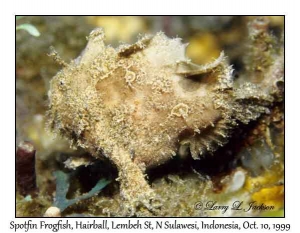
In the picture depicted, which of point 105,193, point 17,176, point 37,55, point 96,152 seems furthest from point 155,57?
point 37,55

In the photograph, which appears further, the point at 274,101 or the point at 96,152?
the point at 274,101

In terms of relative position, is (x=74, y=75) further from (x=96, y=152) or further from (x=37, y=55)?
(x=37, y=55)

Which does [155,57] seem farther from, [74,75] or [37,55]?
[37,55]

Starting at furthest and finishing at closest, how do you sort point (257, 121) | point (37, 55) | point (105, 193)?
1. point (37, 55)
2. point (257, 121)
3. point (105, 193)

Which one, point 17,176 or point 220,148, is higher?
point 220,148
